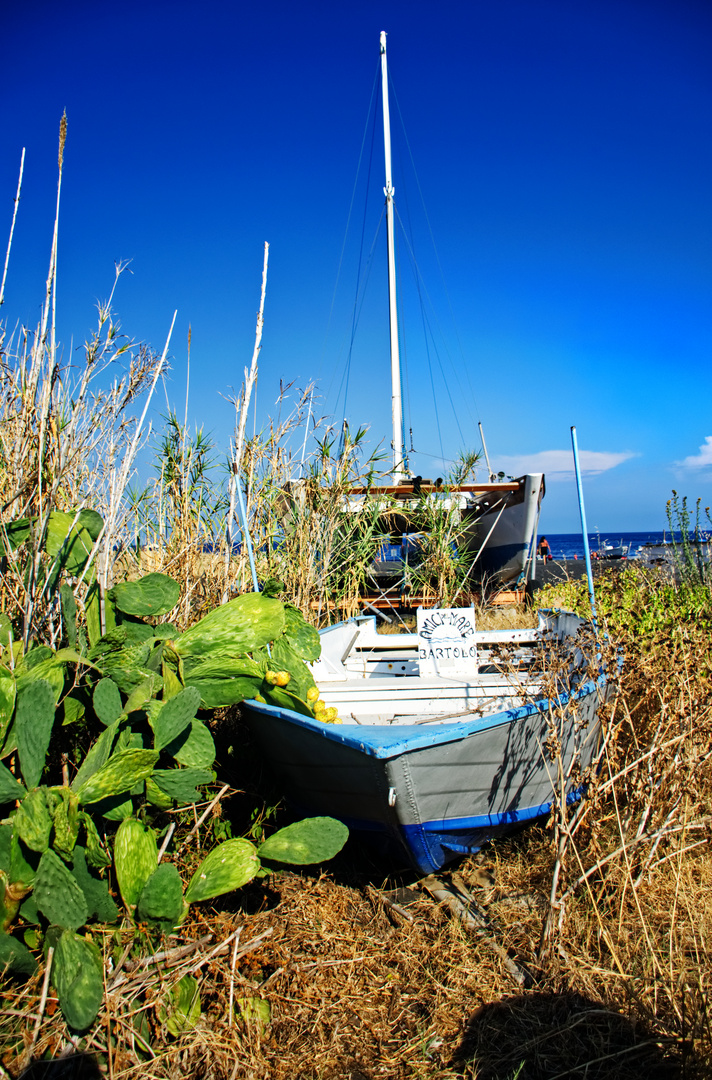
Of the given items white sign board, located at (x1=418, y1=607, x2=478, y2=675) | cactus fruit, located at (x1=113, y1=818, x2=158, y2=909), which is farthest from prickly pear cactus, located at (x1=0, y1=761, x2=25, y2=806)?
white sign board, located at (x1=418, y1=607, x2=478, y2=675)

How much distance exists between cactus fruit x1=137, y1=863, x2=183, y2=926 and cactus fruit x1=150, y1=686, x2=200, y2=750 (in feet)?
1.08

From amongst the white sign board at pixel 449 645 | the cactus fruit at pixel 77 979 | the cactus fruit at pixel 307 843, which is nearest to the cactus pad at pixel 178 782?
the cactus fruit at pixel 307 843

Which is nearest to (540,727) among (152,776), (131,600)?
(152,776)

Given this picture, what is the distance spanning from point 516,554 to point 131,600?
22.4 ft

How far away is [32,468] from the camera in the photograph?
224 cm

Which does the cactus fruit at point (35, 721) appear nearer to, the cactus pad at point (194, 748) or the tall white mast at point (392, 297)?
the cactus pad at point (194, 748)

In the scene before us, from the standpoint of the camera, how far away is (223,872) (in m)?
1.79

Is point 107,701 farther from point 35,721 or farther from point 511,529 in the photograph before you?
point 511,529

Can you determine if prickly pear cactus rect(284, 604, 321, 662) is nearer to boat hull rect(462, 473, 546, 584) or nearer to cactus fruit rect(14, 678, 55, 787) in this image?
cactus fruit rect(14, 678, 55, 787)

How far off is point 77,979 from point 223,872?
1.58 feet

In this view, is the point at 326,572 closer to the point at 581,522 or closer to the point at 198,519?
the point at 198,519

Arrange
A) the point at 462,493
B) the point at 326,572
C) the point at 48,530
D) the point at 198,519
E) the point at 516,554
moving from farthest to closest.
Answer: the point at 516,554
the point at 462,493
the point at 326,572
the point at 198,519
the point at 48,530

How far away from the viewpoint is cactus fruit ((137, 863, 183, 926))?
164 centimetres

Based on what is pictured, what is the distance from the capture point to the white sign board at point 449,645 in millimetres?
3768
